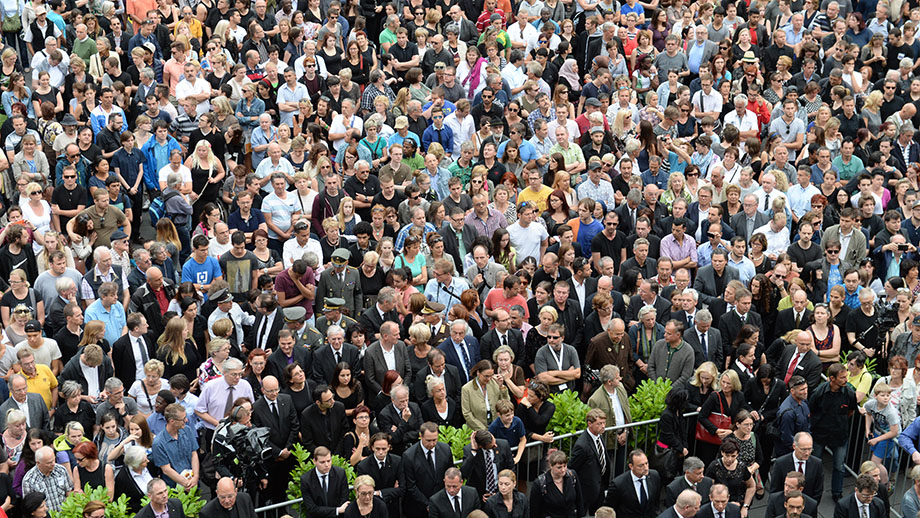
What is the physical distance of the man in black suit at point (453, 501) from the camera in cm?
1242

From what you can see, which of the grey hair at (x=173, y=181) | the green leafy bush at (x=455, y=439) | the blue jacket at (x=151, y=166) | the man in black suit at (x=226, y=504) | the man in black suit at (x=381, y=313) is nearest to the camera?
the man in black suit at (x=226, y=504)

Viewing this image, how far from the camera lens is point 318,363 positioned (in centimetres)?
1374

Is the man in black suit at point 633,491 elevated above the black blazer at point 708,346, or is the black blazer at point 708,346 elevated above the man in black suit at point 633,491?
the black blazer at point 708,346

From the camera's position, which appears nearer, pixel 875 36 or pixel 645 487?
pixel 645 487

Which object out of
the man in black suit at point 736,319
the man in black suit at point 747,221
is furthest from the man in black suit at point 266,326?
the man in black suit at point 747,221

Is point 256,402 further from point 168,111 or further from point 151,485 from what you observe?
point 168,111

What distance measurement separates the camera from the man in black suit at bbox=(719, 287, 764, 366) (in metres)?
14.7

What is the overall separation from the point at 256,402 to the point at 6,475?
91.5 inches

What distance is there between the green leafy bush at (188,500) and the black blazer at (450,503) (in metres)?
2.06

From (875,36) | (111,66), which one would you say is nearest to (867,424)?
(875,36)

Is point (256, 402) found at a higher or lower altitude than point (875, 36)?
lower

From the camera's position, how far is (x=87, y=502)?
11.8 meters

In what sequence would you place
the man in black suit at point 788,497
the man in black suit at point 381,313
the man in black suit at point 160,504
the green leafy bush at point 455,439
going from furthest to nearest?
the man in black suit at point 381,313, the green leafy bush at point 455,439, the man in black suit at point 788,497, the man in black suit at point 160,504

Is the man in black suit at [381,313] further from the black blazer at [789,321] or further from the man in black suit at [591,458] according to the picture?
the black blazer at [789,321]
